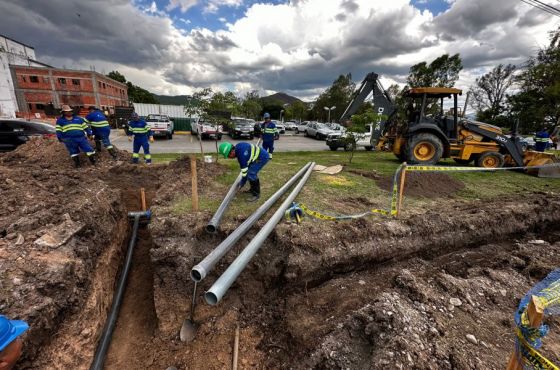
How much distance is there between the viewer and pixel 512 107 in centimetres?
3247

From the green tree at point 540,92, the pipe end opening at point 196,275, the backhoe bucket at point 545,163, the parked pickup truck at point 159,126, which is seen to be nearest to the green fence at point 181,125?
the parked pickup truck at point 159,126

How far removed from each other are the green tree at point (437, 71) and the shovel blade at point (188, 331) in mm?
40832

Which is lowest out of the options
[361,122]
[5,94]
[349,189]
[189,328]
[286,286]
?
[189,328]

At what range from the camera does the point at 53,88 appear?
36.0m

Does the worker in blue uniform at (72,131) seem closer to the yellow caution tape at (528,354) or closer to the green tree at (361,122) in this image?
the green tree at (361,122)

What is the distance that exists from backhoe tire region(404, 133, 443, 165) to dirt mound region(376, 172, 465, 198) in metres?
1.76

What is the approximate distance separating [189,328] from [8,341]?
2.17 m

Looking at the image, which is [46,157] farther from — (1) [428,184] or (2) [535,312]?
(1) [428,184]

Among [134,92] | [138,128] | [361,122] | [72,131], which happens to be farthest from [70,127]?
[134,92]

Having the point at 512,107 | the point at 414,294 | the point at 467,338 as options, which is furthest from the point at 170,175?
the point at 512,107

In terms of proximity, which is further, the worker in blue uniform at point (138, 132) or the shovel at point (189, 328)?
the worker in blue uniform at point (138, 132)

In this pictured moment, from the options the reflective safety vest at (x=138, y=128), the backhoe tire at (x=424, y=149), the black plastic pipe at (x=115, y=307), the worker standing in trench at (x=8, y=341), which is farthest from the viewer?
the backhoe tire at (x=424, y=149)

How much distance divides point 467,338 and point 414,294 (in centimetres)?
68

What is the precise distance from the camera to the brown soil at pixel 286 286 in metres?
2.79
